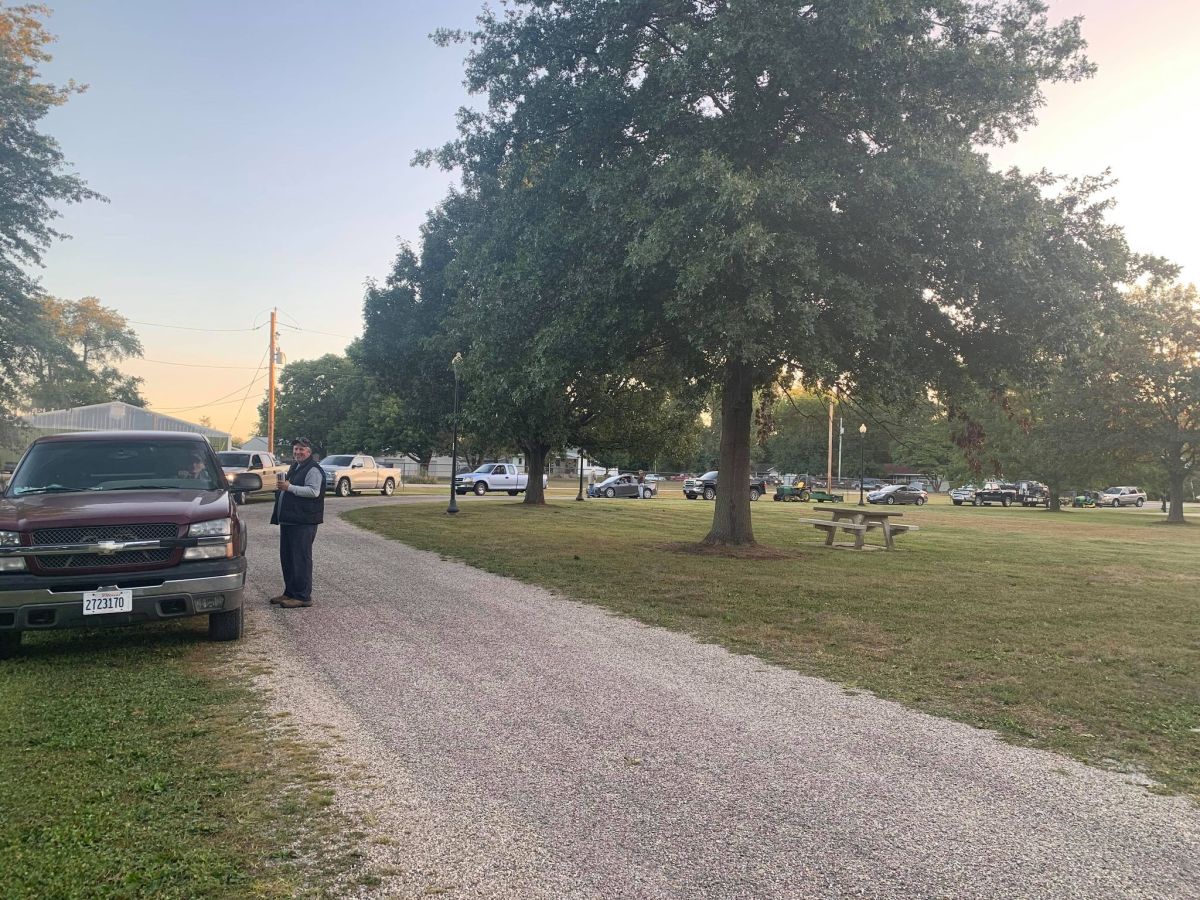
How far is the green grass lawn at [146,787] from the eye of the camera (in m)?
2.88

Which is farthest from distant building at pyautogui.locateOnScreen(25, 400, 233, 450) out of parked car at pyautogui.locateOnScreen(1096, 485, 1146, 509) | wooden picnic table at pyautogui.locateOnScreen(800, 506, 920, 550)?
parked car at pyautogui.locateOnScreen(1096, 485, 1146, 509)

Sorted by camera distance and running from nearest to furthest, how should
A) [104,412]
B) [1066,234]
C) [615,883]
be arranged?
1. [615,883]
2. [1066,234]
3. [104,412]

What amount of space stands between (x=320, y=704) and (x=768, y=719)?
2.91 m

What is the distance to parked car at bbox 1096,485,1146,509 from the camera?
6259cm

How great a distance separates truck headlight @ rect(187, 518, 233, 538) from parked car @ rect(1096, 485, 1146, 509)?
69063 millimetres

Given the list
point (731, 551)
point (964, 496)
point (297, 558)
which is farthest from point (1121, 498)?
point (297, 558)

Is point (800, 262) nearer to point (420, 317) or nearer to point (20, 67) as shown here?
point (420, 317)

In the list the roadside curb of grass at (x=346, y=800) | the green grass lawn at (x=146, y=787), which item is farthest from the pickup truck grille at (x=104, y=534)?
the roadside curb of grass at (x=346, y=800)

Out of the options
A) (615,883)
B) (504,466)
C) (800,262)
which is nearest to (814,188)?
(800,262)

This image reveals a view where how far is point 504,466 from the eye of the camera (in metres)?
45.2

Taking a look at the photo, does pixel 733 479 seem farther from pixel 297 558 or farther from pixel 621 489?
pixel 621 489

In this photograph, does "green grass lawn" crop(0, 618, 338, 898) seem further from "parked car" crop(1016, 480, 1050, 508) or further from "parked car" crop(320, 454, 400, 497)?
"parked car" crop(1016, 480, 1050, 508)

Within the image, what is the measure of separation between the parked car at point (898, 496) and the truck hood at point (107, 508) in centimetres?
4851

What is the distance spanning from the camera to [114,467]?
7156 mm
